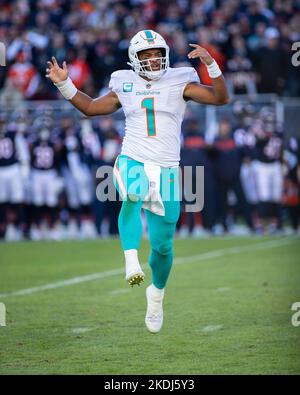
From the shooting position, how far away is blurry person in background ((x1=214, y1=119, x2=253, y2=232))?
537 inches

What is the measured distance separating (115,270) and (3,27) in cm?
871

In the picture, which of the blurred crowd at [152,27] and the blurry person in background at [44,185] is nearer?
the blurry person in background at [44,185]

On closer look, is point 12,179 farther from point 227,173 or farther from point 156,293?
point 156,293

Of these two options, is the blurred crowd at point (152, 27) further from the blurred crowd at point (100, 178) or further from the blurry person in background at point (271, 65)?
the blurred crowd at point (100, 178)

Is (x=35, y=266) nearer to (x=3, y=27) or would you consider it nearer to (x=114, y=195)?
(x=114, y=195)

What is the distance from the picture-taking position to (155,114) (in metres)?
5.77

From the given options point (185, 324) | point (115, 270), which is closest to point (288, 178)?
point (115, 270)

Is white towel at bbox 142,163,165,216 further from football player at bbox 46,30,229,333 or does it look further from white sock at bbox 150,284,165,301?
white sock at bbox 150,284,165,301

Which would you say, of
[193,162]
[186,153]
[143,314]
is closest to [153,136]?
[143,314]

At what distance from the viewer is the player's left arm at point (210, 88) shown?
5.56 metres

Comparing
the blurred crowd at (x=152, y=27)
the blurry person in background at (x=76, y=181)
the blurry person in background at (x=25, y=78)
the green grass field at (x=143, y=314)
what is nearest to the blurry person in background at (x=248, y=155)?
the blurred crowd at (x=152, y=27)

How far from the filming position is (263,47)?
1489cm

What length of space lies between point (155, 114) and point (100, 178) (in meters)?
7.72

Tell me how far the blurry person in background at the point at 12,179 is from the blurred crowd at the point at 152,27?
1.66 m
